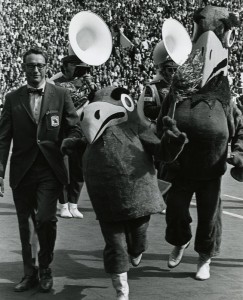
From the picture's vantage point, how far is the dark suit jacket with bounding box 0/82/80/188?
6375 millimetres

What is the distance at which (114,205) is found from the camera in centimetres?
586

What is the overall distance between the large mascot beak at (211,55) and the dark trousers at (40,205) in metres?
1.40

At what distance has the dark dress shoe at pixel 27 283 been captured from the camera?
6293 millimetres

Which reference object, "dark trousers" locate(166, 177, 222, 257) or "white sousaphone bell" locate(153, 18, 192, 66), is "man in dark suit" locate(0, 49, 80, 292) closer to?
"dark trousers" locate(166, 177, 222, 257)

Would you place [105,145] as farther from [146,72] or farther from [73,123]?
[146,72]

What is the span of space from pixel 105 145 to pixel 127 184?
1.03 ft

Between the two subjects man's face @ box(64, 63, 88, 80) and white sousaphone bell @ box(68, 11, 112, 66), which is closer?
white sousaphone bell @ box(68, 11, 112, 66)

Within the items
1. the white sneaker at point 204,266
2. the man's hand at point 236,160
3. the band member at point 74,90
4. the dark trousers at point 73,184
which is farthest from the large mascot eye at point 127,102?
the dark trousers at point 73,184

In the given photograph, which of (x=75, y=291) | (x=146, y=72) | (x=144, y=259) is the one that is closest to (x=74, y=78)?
(x=144, y=259)

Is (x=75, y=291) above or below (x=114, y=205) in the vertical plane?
below

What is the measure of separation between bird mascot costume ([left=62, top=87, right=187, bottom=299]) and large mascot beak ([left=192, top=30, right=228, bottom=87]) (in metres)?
0.83

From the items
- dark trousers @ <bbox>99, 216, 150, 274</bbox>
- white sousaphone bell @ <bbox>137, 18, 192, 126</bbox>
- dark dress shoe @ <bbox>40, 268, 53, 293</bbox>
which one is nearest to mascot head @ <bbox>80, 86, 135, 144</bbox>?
dark trousers @ <bbox>99, 216, 150, 274</bbox>

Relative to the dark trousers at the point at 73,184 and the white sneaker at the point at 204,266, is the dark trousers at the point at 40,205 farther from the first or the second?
the dark trousers at the point at 73,184

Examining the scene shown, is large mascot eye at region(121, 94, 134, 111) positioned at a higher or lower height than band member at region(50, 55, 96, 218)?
higher
